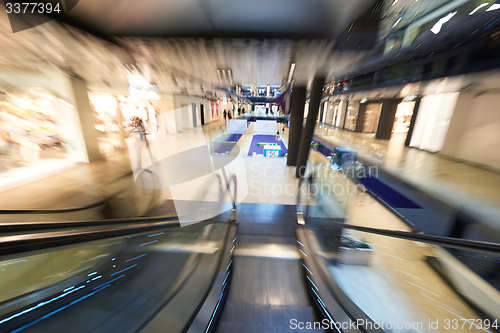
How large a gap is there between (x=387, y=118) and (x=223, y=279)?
26.4 ft

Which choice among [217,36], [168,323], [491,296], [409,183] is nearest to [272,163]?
[409,183]

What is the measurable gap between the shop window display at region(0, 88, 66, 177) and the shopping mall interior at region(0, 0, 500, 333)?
0.04 metres

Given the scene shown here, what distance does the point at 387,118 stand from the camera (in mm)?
6711

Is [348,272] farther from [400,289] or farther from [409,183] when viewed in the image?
[409,183]

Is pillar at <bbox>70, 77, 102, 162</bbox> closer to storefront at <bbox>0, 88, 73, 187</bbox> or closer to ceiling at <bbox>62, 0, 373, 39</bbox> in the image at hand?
storefront at <bbox>0, 88, 73, 187</bbox>

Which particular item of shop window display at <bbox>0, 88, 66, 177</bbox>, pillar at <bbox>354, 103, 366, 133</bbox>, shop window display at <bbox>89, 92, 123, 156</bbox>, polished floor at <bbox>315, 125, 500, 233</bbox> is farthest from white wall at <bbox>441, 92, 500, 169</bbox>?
shop window display at <bbox>0, 88, 66, 177</bbox>

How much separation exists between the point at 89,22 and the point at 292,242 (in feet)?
16.0

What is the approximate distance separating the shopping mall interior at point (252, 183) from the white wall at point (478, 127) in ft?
0.12

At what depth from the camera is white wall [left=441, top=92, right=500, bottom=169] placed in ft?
16.2

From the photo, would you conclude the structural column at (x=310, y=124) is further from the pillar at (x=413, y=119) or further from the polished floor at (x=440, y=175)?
the pillar at (x=413, y=119)

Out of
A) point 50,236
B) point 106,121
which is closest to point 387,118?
point 50,236

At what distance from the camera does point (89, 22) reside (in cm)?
277

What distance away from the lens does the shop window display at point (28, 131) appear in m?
4.10

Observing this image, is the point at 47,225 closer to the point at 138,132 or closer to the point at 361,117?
the point at 138,132
